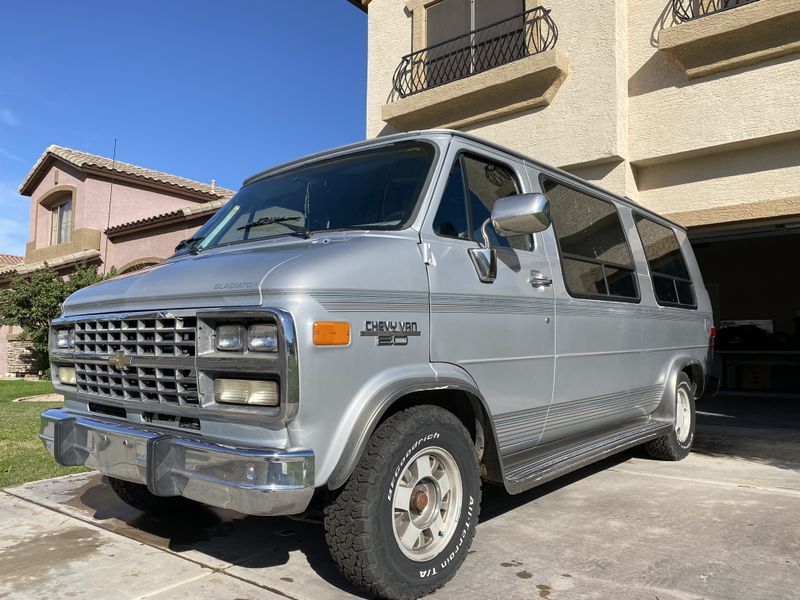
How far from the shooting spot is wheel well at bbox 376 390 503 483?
3227 millimetres

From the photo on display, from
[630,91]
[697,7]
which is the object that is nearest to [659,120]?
[630,91]

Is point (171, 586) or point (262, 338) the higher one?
point (262, 338)

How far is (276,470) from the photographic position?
8.08 feet

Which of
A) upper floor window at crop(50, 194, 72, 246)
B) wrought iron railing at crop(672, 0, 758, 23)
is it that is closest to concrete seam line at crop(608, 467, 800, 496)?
wrought iron railing at crop(672, 0, 758, 23)

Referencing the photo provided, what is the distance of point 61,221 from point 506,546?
2202 centimetres

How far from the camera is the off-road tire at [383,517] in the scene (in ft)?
8.89

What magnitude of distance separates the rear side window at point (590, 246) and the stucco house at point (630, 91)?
12.3 feet

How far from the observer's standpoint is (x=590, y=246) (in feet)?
15.1

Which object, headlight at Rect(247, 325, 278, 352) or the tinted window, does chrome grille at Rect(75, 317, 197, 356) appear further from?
the tinted window

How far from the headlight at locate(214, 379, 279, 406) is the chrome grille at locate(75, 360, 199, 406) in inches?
5.4

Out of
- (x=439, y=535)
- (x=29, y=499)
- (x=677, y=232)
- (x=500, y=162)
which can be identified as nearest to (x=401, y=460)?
(x=439, y=535)

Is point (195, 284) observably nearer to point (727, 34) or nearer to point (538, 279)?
point (538, 279)

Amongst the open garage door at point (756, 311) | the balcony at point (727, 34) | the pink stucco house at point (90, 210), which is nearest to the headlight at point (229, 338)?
the balcony at point (727, 34)

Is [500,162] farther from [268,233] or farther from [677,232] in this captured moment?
[677,232]
